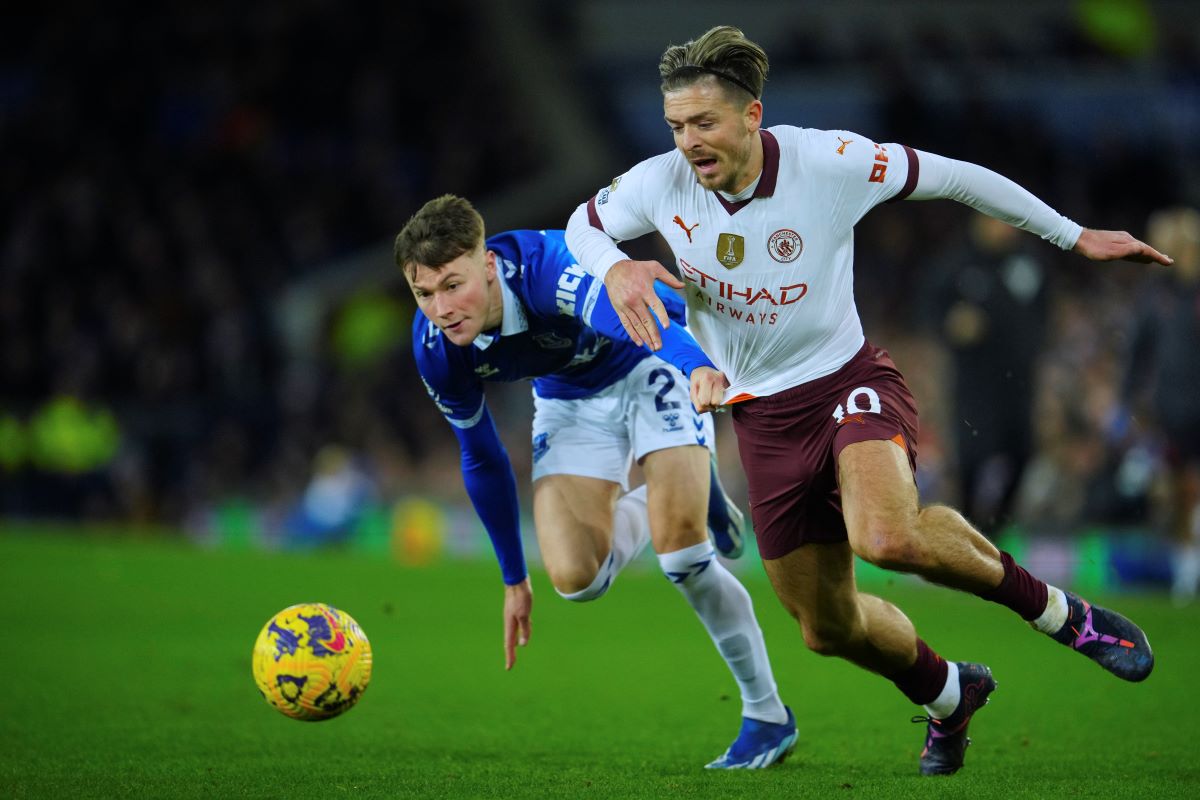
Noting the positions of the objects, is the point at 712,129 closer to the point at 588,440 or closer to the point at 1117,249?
the point at 1117,249

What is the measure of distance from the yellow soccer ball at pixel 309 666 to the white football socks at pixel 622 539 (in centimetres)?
96

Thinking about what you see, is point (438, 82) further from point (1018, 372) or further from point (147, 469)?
point (1018, 372)

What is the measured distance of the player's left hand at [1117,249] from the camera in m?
4.78

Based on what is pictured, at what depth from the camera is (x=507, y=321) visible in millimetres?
5672

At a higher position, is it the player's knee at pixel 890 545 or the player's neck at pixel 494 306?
the player's neck at pixel 494 306

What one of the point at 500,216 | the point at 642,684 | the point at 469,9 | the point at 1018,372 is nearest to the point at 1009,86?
the point at 500,216

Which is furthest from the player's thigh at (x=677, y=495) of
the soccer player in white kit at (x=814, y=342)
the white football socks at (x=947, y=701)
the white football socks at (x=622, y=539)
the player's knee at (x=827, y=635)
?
the white football socks at (x=947, y=701)

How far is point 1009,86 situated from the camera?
21.4 metres

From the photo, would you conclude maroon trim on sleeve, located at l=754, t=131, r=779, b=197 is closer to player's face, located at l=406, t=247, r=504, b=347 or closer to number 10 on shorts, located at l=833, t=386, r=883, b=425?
Result: number 10 on shorts, located at l=833, t=386, r=883, b=425

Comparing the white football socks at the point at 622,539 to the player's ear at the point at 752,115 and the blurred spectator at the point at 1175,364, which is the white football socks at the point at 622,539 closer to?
the player's ear at the point at 752,115

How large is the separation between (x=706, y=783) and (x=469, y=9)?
21.6m

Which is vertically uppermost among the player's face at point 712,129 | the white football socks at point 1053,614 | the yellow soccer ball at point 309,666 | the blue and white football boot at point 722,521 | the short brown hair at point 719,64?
the short brown hair at point 719,64

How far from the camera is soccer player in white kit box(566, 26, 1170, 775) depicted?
4754mm

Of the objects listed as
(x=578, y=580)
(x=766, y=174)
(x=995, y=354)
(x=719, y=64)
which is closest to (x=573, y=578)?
(x=578, y=580)
